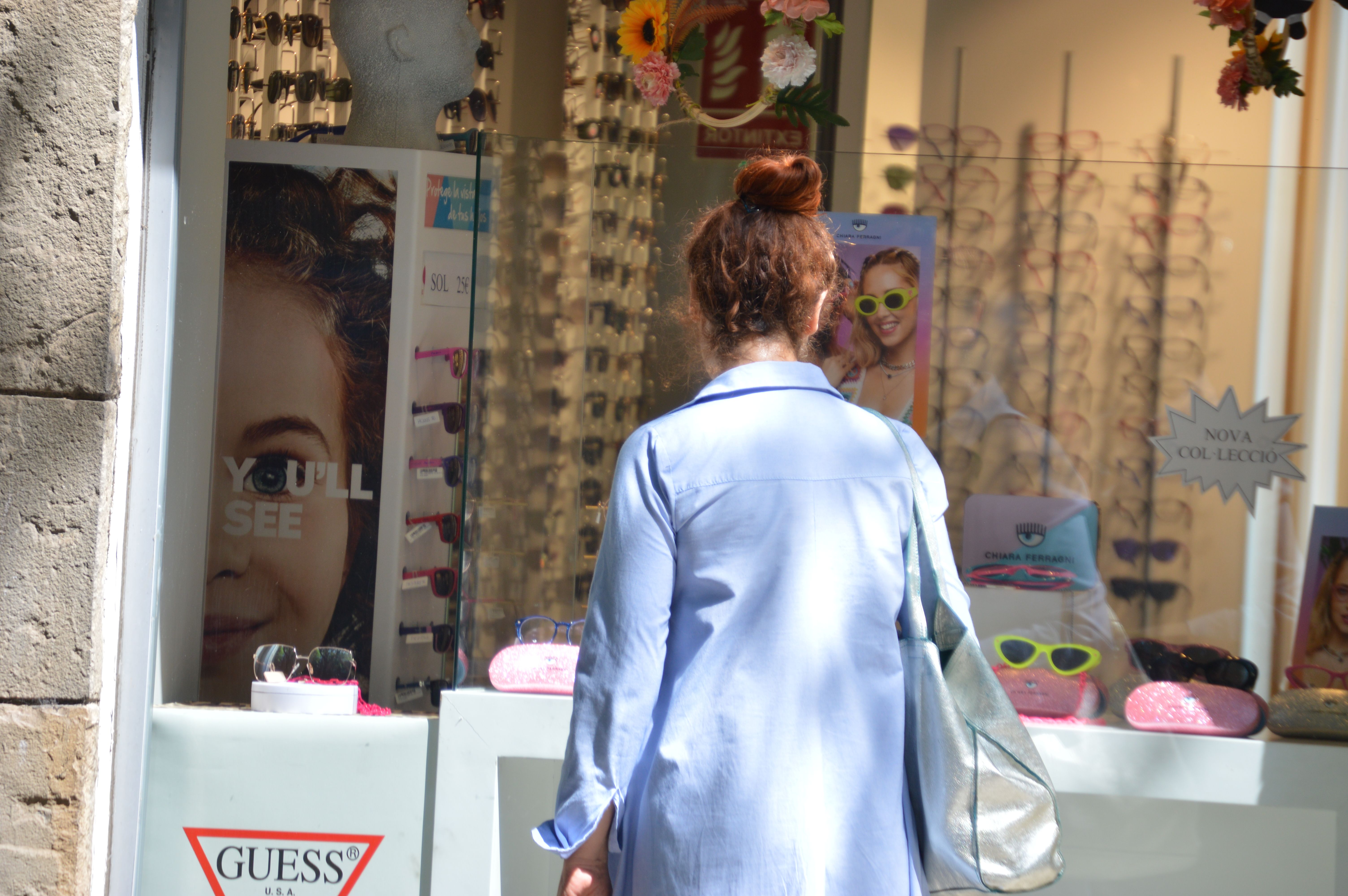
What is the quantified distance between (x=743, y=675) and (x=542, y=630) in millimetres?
1095

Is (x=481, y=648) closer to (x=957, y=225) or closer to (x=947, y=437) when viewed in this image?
(x=947, y=437)

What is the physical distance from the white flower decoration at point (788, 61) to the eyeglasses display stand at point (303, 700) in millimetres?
1704

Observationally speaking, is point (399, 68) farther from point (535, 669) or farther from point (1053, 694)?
point (1053, 694)

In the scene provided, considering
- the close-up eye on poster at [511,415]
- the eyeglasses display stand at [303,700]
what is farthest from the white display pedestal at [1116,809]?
the eyeglasses display stand at [303,700]

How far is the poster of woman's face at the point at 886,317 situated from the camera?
94.3 inches

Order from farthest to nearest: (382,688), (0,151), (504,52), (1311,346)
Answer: (504,52), (382,688), (1311,346), (0,151)

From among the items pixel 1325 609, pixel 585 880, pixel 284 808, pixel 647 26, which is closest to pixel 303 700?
pixel 284 808

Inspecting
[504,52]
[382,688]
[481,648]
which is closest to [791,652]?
[481,648]

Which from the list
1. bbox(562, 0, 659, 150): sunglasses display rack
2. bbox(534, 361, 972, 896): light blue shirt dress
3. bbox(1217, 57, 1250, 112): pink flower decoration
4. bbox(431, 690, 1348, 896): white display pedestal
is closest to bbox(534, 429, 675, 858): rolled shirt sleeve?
bbox(534, 361, 972, 896): light blue shirt dress

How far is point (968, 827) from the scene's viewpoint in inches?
54.4

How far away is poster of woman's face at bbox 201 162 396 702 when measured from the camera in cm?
263

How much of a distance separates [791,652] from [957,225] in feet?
4.42

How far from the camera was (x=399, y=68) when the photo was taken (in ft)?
8.83

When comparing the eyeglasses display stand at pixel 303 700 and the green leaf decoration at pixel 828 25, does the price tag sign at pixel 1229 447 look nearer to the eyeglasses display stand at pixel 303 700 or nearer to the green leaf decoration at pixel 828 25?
the green leaf decoration at pixel 828 25
